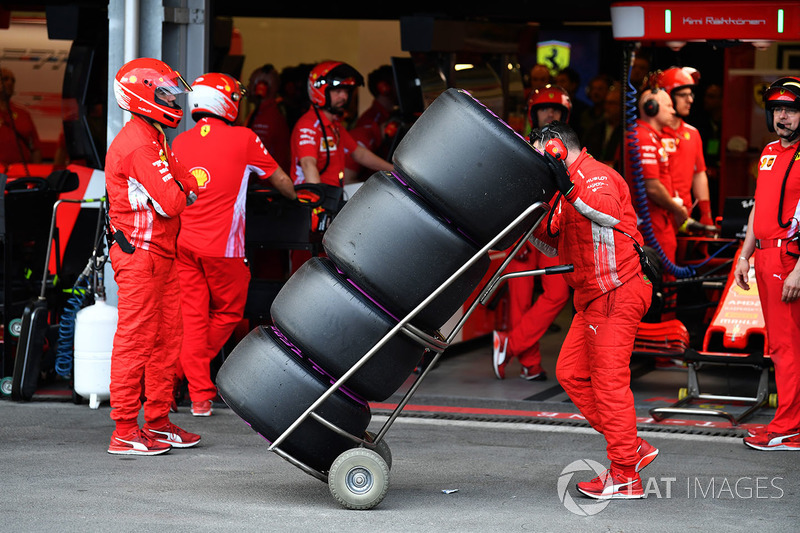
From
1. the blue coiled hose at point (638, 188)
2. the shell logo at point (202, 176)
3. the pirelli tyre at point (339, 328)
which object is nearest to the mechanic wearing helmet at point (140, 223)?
the shell logo at point (202, 176)

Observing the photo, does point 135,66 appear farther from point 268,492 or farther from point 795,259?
point 795,259

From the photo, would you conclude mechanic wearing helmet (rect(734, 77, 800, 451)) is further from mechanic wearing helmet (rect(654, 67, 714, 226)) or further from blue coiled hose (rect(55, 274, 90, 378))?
blue coiled hose (rect(55, 274, 90, 378))

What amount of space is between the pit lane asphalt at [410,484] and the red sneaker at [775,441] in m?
0.06

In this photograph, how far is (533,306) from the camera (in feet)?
26.7

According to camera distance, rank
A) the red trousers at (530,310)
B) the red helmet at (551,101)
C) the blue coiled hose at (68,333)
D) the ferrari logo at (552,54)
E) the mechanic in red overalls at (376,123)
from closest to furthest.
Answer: the blue coiled hose at (68,333) → the red trousers at (530,310) → the red helmet at (551,101) → the mechanic in red overalls at (376,123) → the ferrari logo at (552,54)

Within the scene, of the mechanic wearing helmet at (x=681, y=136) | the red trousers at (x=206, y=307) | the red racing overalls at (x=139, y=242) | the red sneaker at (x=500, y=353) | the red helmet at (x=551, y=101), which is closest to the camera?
the red racing overalls at (x=139, y=242)

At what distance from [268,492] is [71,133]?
4.54 m

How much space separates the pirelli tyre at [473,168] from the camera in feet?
15.4

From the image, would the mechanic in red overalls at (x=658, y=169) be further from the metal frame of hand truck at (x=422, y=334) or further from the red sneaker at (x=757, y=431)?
the metal frame of hand truck at (x=422, y=334)

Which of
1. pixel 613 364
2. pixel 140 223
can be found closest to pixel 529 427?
pixel 613 364

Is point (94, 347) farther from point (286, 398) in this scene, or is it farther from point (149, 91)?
point (286, 398)

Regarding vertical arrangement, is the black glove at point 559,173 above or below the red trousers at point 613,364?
above

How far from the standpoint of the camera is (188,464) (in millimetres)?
5797

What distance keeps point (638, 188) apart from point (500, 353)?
1597mm
